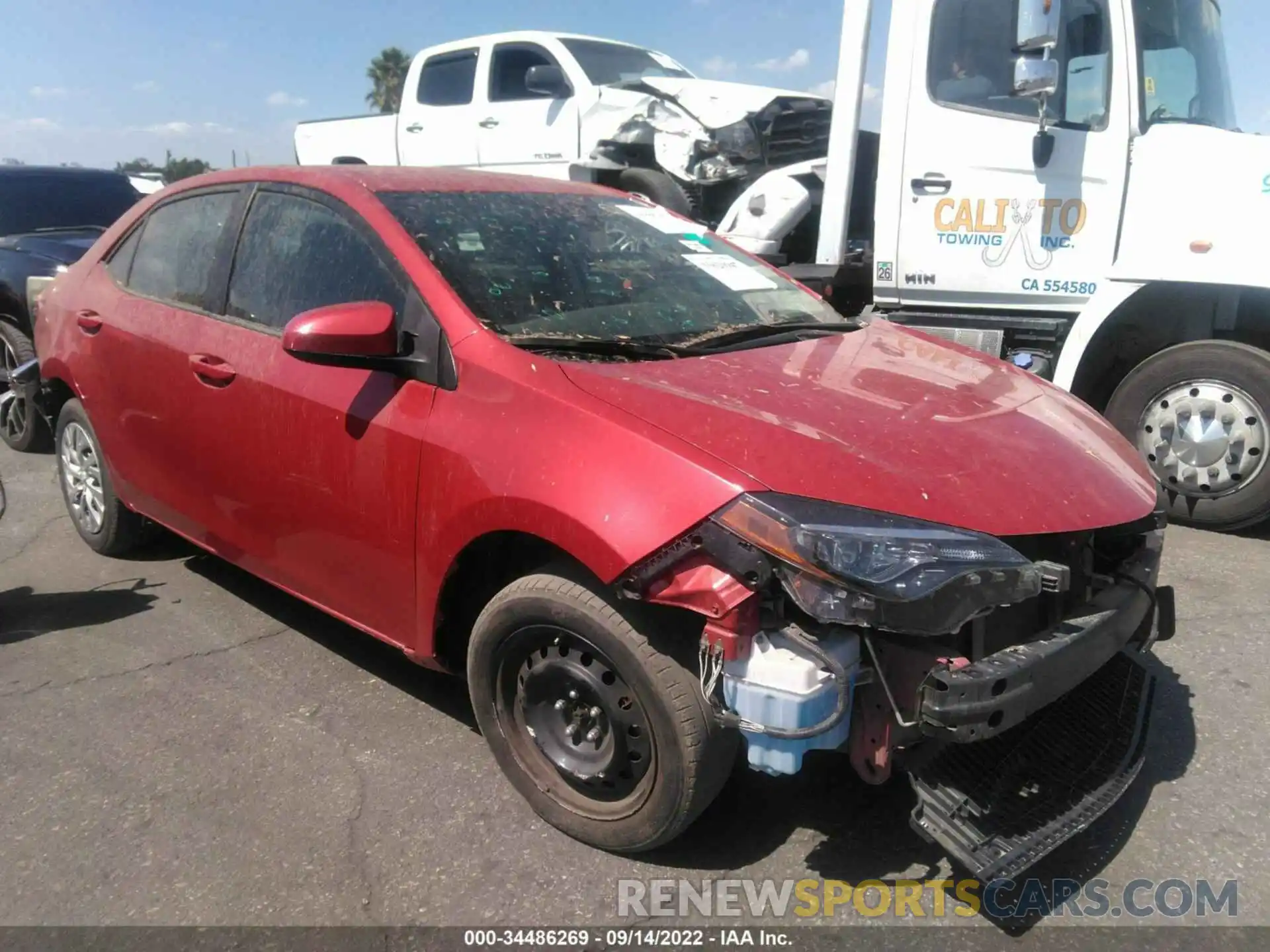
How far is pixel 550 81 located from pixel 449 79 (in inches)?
60.3

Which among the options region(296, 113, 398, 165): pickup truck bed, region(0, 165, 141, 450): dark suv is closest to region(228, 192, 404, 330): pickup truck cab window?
region(0, 165, 141, 450): dark suv

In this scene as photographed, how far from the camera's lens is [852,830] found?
269cm

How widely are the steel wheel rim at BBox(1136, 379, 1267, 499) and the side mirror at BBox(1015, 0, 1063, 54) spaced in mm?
1713

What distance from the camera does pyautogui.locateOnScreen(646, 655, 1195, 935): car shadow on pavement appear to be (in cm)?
253

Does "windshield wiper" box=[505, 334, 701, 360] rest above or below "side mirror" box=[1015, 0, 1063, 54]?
below

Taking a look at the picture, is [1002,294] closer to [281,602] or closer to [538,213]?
[538,213]

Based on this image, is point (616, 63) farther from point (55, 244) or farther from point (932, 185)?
point (55, 244)

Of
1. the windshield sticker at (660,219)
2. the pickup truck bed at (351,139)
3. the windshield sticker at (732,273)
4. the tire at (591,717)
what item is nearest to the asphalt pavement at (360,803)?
the tire at (591,717)

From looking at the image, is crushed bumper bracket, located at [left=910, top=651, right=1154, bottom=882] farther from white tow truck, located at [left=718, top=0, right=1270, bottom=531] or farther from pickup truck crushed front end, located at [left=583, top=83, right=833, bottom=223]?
pickup truck crushed front end, located at [left=583, top=83, right=833, bottom=223]

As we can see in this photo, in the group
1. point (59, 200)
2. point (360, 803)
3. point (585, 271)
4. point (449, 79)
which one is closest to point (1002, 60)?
point (585, 271)

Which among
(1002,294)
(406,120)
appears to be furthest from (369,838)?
(406,120)

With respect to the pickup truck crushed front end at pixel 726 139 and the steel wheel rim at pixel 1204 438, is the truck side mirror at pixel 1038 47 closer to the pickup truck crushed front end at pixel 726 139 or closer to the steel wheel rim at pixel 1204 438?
the steel wheel rim at pixel 1204 438

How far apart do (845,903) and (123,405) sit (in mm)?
3205

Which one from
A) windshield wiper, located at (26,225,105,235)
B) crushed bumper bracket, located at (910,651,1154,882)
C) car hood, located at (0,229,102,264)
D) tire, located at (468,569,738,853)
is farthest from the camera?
windshield wiper, located at (26,225,105,235)
